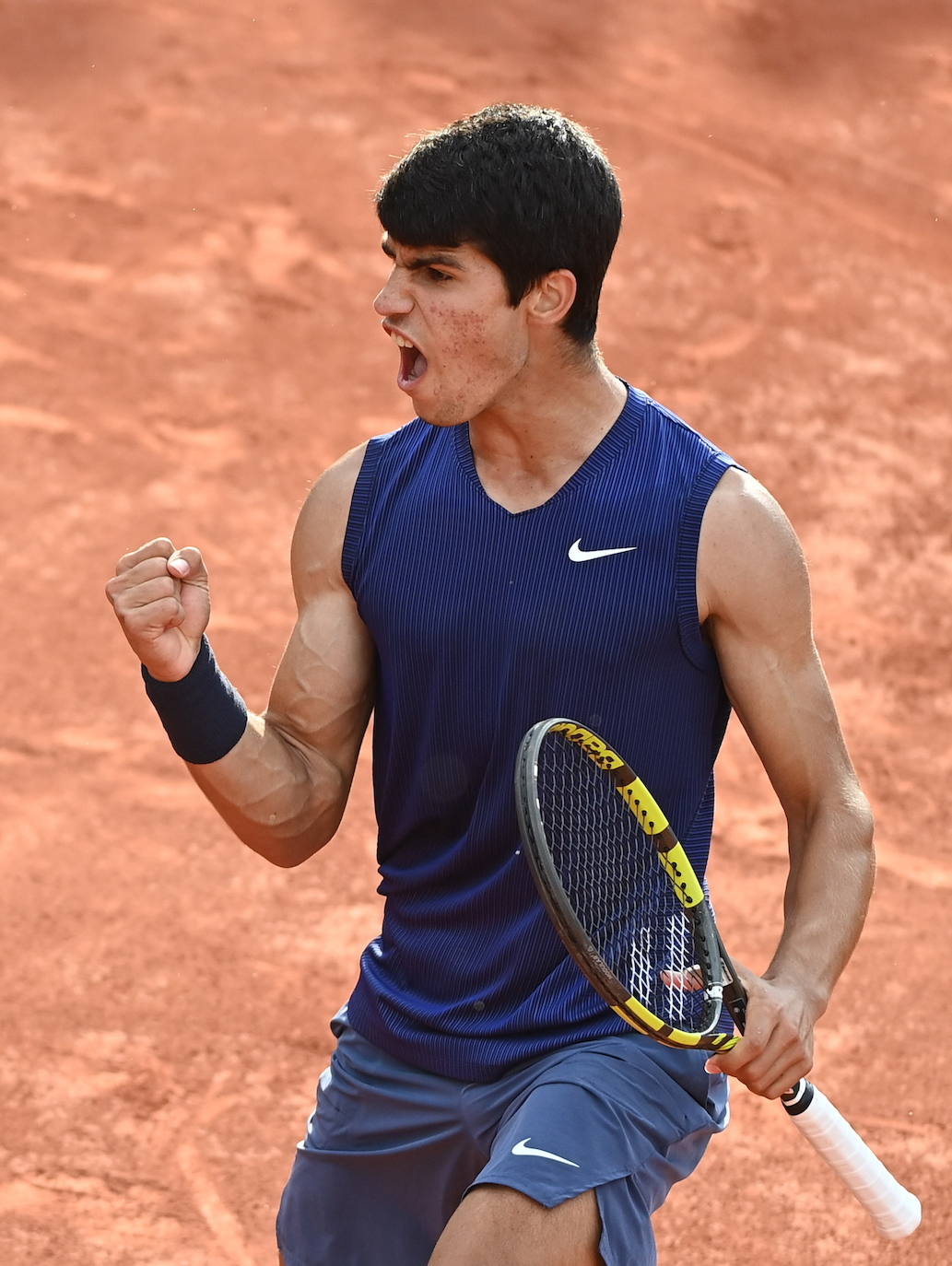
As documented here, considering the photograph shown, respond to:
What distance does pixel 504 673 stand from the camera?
10.7ft

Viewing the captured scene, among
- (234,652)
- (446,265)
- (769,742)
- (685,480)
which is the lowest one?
(234,652)

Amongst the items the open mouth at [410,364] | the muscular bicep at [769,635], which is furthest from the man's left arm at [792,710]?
the open mouth at [410,364]

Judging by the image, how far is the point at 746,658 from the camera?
322 cm

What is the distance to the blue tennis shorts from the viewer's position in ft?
9.65

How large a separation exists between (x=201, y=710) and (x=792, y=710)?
3.58 ft

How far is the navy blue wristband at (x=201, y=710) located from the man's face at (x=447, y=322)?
632 millimetres

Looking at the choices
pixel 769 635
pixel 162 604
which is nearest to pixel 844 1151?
pixel 769 635

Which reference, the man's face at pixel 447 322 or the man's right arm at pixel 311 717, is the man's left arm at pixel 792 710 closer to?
the man's face at pixel 447 322

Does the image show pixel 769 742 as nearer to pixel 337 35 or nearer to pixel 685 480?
pixel 685 480

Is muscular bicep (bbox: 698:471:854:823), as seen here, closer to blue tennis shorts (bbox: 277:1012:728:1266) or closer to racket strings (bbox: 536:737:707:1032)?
racket strings (bbox: 536:737:707:1032)

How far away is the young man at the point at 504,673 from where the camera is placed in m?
3.19

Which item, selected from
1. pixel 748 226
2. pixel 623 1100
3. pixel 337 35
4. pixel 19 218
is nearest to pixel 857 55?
pixel 748 226

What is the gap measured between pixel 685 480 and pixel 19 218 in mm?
7395

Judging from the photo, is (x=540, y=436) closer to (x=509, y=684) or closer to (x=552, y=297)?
(x=552, y=297)
